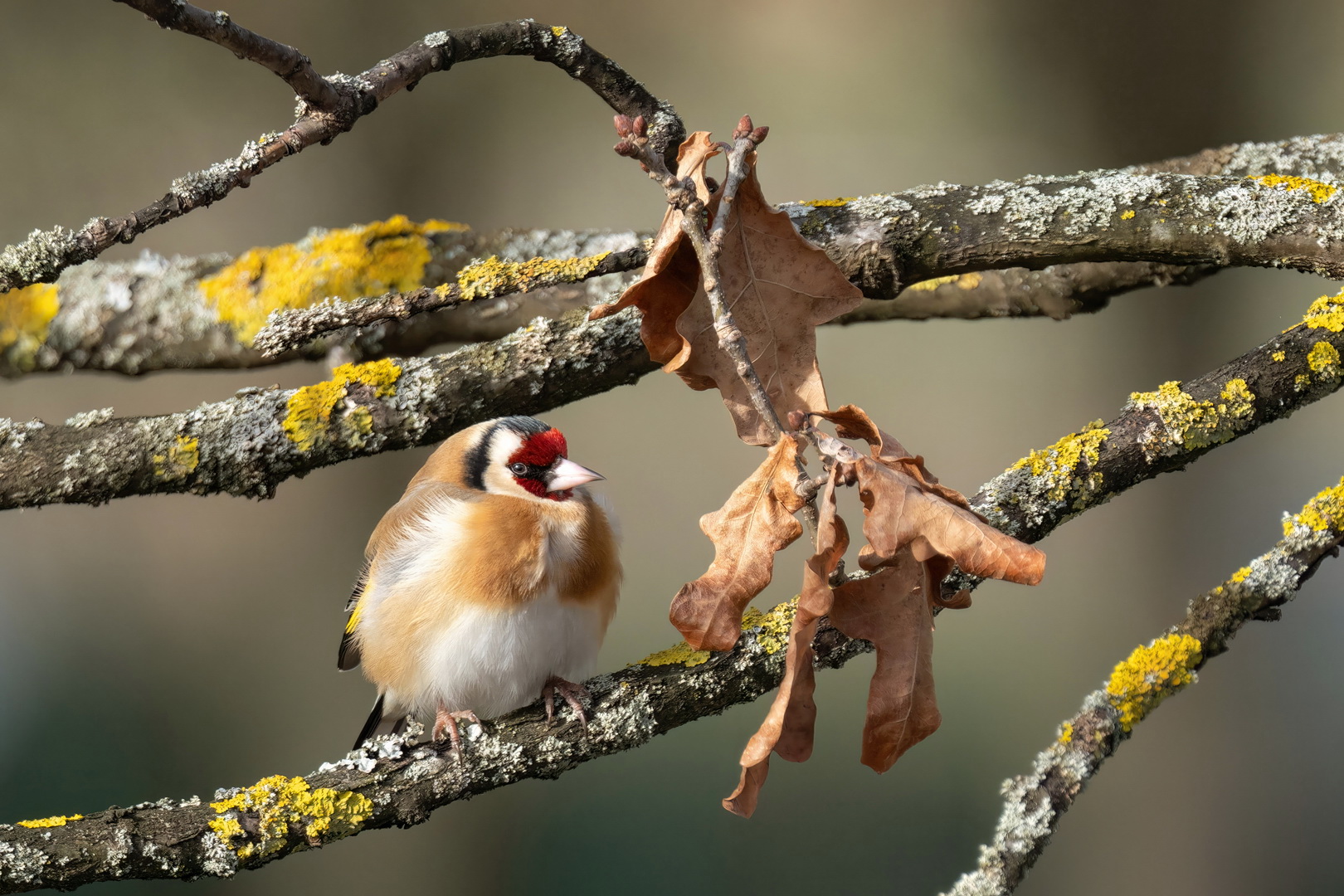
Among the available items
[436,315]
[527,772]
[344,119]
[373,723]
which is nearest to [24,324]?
[436,315]

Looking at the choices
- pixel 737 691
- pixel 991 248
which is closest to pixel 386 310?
pixel 737 691

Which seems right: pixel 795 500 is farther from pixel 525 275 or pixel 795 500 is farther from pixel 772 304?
pixel 525 275

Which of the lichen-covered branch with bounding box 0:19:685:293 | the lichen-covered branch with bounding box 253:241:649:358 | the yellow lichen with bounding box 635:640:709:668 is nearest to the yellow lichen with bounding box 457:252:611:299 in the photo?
Result: the lichen-covered branch with bounding box 253:241:649:358

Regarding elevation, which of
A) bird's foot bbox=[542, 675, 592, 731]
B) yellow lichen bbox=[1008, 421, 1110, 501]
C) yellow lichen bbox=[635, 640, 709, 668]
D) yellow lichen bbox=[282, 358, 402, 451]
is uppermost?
yellow lichen bbox=[1008, 421, 1110, 501]

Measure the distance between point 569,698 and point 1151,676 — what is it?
31cm

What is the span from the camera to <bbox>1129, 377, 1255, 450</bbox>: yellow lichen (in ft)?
1.90

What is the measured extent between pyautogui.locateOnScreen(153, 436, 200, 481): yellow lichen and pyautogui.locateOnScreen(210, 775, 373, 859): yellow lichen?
0.68 feet

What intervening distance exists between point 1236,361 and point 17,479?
2.42 ft

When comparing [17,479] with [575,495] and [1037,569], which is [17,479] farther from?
[1037,569]

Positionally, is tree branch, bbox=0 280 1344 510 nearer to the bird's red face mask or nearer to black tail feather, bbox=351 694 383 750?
the bird's red face mask

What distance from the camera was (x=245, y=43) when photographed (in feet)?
1.47

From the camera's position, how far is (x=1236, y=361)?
0.61 metres

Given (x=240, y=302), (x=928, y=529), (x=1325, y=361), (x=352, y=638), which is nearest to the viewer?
(x=928, y=529)

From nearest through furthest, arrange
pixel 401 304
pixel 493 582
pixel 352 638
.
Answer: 1. pixel 401 304
2. pixel 493 582
3. pixel 352 638
